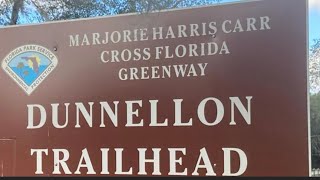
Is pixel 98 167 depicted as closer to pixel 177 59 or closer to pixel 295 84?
pixel 177 59

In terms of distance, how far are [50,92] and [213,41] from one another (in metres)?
1.47

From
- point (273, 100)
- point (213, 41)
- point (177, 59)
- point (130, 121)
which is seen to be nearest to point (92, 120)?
point (130, 121)

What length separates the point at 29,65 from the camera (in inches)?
176

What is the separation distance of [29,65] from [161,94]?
122 cm

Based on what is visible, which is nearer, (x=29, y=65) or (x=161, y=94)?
(x=161, y=94)

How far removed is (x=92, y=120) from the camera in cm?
431

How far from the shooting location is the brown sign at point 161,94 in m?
3.77

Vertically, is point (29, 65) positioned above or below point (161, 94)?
above

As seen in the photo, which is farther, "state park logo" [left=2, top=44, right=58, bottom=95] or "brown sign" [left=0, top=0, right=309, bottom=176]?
"state park logo" [left=2, top=44, right=58, bottom=95]

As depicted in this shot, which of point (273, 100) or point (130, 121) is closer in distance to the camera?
point (273, 100)

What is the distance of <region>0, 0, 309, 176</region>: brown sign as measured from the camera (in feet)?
12.4

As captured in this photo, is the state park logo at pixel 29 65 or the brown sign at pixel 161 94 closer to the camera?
the brown sign at pixel 161 94

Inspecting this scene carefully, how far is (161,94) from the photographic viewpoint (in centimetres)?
412

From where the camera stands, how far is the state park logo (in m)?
4.43
